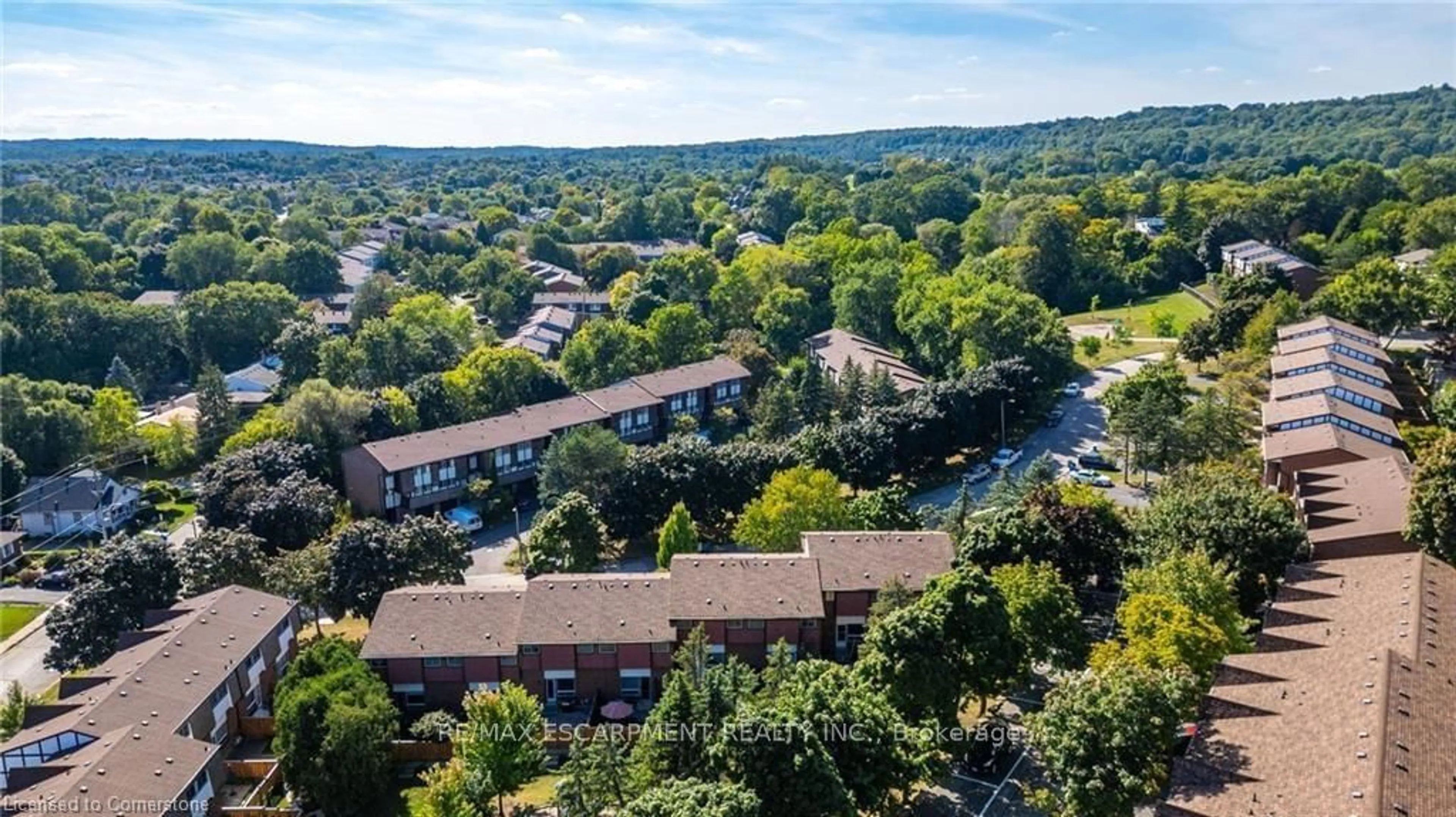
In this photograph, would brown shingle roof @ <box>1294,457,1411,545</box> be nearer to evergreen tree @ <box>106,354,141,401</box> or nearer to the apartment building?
the apartment building

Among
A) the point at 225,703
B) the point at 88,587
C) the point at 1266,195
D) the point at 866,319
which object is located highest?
the point at 1266,195

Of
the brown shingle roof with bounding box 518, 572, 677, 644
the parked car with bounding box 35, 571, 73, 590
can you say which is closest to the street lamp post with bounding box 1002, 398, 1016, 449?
the brown shingle roof with bounding box 518, 572, 677, 644

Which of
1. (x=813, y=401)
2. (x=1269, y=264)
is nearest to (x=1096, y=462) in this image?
(x=813, y=401)

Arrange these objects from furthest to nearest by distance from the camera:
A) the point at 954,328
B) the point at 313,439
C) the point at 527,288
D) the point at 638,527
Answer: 1. the point at 527,288
2. the point at 954,328
3. the point at 313,439
4. the point at 638,527

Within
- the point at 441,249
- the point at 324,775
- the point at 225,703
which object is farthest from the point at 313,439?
the point at 441,249

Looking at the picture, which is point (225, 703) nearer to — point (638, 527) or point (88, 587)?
point (88, 587)

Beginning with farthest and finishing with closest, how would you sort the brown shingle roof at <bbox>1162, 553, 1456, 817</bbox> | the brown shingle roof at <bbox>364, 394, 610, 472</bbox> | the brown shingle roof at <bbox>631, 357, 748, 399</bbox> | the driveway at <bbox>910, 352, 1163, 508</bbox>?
the brown shingle roof at <bbox>631, 357, 748, 399</bbox> → the brown shingle roof at <bbox>364, 394, 610, 472</bbox> → the driveway at <bbox>910, 352, 1163, 508</bbox> → the brown shingle roof at <bbox>1162, 553, 1456, 817</bbox>
